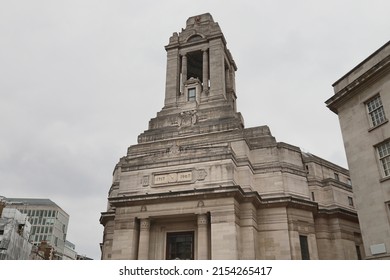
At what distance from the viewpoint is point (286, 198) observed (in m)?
30.2

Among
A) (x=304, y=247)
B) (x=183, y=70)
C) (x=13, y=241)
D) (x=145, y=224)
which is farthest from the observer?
(x=13, y=241)

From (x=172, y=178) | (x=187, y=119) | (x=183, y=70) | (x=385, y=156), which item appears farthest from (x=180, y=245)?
(x=183, y=70)

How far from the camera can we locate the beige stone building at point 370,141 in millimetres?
19484

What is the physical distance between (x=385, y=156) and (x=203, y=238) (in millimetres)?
13938

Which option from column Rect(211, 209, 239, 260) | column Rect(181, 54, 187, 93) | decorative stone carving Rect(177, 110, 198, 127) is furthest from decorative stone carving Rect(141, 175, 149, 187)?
column Rect(181, 54, 187, 93)

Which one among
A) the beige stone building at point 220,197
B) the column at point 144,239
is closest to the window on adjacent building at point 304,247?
the beige stone building at point 220,197

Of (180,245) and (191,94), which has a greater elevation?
(191,94)

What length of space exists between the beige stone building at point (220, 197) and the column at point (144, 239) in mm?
79

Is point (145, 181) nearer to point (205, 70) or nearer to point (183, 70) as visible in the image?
point (183, 70)

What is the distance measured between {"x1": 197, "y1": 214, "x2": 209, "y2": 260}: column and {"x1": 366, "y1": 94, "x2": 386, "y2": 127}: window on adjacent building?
13.8 meters

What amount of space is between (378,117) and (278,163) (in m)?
12.3

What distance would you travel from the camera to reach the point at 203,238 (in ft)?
88.3
